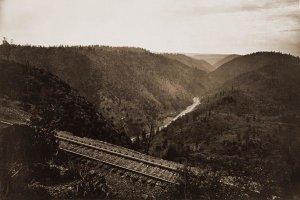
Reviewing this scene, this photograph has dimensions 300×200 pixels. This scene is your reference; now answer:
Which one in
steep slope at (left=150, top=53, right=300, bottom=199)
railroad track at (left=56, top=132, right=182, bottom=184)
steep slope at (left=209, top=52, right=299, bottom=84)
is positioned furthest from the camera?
steep slope at (left=209, top=52, right=299, bottom=84)

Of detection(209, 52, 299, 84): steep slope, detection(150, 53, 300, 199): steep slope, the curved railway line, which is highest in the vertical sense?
Result: detection(209, 52, 299, 84): steep slope

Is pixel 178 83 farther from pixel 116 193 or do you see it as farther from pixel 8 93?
pixel 116 193

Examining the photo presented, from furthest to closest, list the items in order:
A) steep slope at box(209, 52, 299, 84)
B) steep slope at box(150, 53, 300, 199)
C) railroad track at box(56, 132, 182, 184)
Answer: steep slope at box(209, 52, 299, 84) → steep slope at box(150, 53, 300, 199) → railroad track at box(56, 132, 182, 184)

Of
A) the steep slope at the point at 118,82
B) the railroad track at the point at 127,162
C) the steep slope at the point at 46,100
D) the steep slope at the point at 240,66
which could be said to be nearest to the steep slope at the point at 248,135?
the railroad track at the point at 127,162

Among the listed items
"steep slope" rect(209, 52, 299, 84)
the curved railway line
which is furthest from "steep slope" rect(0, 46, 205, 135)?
the curved railway line

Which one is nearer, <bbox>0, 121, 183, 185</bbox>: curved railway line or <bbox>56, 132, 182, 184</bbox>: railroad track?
<bbox>0, 121, 183, 185</bbox>: curved railway line

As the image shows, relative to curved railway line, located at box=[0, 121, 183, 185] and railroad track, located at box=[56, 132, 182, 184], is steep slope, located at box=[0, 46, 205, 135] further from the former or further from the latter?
curved railway line, located at box=[0, 121, 183, 185]

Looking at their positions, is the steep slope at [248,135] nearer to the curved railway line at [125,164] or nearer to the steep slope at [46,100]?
the curved railway line at [125,164]

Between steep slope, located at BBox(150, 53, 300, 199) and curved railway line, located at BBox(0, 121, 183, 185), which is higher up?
curved railway line, located at BBox(0, 121, 183, 185)
